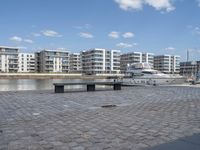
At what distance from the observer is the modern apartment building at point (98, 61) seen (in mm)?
132875

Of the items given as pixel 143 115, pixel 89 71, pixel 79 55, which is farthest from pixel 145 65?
pixel 79 55

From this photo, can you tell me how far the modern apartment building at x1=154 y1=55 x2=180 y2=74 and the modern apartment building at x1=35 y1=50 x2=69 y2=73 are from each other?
61.3 meters

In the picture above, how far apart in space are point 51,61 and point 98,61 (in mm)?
25151

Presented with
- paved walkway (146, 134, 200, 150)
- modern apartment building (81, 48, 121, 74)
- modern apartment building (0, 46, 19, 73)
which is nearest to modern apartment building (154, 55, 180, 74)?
modern apartment building (81, 48, 121, 74)

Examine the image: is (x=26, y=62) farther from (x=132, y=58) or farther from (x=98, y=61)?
(x=132, y=58)

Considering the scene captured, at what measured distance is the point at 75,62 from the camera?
481ft

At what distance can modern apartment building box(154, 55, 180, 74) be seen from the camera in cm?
15500

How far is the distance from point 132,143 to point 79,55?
14408cm

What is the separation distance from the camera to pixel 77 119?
278 inches

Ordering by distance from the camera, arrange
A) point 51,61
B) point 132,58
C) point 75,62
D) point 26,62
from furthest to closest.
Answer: point 132,58
point 75,62
point 26,62
point 51,61

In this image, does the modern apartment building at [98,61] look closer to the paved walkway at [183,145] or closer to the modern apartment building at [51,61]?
the modern apartment building at [51,61]

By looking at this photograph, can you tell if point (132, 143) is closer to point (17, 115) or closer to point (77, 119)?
point (77, 119)

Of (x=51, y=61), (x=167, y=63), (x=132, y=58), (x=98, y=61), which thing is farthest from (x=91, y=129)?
(x=167, y=63)

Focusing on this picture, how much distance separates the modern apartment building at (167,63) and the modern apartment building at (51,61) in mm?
61303
